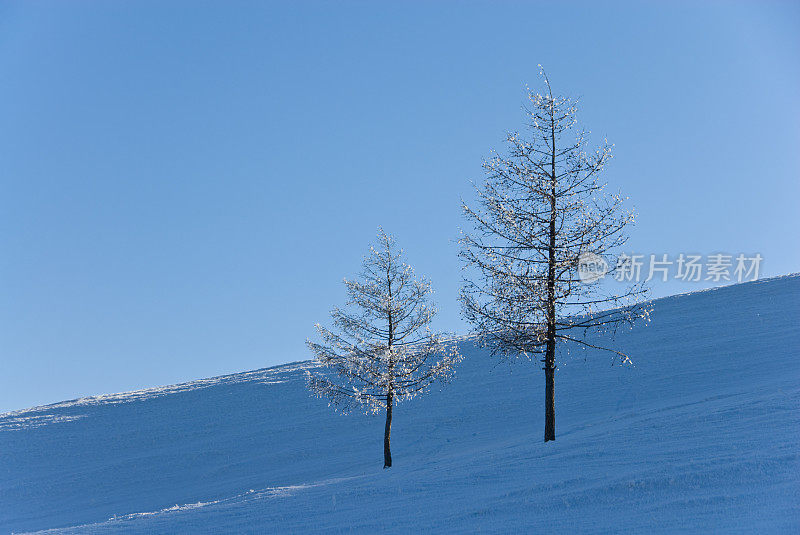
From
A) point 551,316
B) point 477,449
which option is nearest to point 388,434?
point 477,449

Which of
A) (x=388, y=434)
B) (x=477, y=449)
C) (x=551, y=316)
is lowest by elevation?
(x=477, y=449)

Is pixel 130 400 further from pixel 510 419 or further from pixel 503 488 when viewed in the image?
pixel 503 488

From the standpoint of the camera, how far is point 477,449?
65.8 feet

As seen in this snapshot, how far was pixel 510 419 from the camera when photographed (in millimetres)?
26750

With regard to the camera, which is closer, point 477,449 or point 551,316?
point 551,316

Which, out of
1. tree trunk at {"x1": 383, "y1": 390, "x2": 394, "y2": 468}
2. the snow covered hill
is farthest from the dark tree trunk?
tree trunk at {"x1": 383, "y1": 390, "x2": 394, "y2": 468}

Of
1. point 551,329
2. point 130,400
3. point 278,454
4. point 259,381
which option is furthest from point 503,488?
point 130,400

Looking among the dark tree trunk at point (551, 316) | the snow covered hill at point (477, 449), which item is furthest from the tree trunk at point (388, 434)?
the dark tree trunk at point (551, 316)

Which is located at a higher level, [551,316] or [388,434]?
[551,316]

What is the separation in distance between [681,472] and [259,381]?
38.6 metres

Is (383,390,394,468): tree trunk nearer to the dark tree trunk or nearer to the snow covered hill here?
the snow covered hill

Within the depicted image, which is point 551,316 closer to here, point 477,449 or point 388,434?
point 477,449

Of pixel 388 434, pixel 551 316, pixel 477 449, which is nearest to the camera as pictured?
pixel 551 316

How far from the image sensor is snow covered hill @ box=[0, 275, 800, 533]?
865cm
